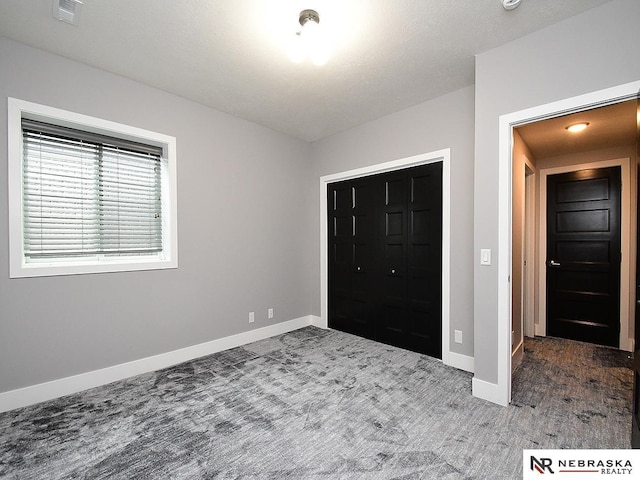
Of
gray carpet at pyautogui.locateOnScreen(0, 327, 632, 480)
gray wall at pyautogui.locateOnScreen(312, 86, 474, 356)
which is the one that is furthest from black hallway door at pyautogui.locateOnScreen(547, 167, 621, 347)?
gray wall at pyautogui.locateOnScreen(312, 86, 474, 356)

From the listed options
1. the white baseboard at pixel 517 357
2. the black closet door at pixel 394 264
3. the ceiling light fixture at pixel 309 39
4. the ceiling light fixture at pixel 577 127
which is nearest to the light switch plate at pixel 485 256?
the black closet door at pixel 394 264

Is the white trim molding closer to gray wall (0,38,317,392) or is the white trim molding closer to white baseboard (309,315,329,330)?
white baseboard (309,315,329,330)

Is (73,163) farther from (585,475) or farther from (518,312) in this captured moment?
(518,312)

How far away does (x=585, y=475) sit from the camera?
4.71ft

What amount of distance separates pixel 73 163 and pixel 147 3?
5.07 feet

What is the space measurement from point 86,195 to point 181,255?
0.98 metres

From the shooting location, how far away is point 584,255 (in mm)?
3732

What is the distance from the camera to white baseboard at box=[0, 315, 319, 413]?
2.22 meters

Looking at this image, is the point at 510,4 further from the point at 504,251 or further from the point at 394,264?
the point at 394,264

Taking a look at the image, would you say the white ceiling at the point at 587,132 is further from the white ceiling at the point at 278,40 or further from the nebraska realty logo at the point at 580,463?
the nebraska realty logo at the point at 580,463

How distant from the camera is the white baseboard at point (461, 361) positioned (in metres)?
2.84

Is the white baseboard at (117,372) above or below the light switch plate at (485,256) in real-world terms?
below

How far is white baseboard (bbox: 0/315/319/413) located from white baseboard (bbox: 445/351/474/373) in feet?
7.22

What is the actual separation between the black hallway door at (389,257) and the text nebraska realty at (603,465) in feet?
5.07
